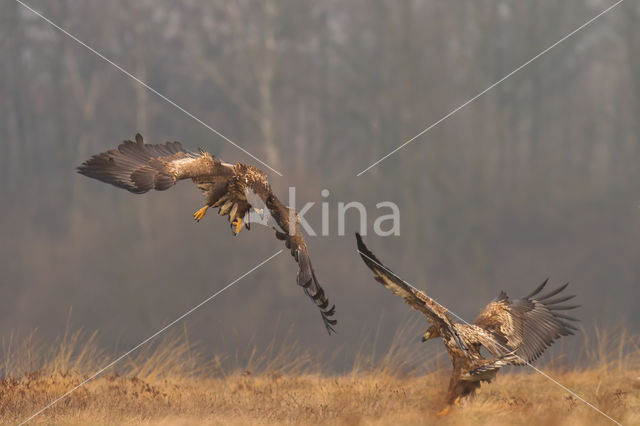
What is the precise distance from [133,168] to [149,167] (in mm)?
148

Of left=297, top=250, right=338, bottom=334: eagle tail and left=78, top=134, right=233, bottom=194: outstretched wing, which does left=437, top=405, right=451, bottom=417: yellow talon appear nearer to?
left=297, top=250, right=338, bottom=334: eagle tail

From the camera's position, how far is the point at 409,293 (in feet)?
21.2

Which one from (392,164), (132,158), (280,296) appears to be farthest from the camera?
(392,164)

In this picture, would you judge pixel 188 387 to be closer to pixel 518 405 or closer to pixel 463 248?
pixel 518 405

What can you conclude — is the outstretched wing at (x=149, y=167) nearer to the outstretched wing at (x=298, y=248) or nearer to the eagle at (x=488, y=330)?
the outstretched wing at (x=298, y=248)

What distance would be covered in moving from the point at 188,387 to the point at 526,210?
58.6 feet

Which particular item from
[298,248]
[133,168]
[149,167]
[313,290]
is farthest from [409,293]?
[133,168]

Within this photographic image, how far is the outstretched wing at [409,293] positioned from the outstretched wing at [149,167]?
6.05ft

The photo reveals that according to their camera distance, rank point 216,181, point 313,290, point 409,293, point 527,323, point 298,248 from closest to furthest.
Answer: point 409,293
point 313,290
point 298,248
point 216,181
point 527,323

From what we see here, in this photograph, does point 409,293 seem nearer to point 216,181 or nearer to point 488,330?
point 488,330

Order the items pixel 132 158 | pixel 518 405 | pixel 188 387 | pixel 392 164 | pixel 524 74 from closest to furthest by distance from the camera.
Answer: pixel 132 158 → pixel 518 405 → pixel 188 387 → pixel 524 74 → pixel 392 164

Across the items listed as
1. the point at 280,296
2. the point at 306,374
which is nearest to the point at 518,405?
the point at 306,374

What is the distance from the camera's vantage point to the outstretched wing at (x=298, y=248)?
667 cm

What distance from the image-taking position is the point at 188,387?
31.9ft
